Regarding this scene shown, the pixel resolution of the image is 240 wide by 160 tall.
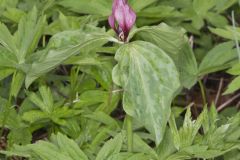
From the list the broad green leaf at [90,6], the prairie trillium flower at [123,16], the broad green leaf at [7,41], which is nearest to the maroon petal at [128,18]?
the prairie trillium flower at [123,16]

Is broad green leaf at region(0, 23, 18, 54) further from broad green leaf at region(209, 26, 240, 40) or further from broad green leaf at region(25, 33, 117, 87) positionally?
broad green leaf at region(209, 26, 240, 40)

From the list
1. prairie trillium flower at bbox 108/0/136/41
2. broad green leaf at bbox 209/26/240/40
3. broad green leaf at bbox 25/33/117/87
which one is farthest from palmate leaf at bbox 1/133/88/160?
broad green leaf at bbox 209/26/240/40

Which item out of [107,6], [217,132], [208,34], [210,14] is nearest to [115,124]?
[217,132]

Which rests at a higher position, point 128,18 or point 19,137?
point 128,18

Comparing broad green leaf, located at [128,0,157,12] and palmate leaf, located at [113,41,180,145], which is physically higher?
palmate leaf, located at [113,41,180,145]

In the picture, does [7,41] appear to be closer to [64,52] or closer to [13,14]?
[13,14]

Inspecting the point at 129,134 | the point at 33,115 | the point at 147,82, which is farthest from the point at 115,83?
the point at 33,115

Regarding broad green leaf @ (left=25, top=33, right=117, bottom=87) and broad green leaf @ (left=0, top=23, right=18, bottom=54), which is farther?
broad green leaf @ (left=0, top=23, right=18, bottom=54)
